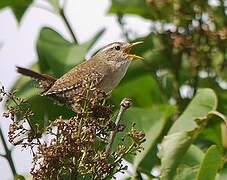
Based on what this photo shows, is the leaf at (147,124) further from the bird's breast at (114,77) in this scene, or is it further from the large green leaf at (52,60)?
the large green leaf at (52,60)

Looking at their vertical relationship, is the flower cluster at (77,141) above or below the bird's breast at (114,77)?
above

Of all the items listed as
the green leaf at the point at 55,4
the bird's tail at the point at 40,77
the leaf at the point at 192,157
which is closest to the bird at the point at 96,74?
the bird's tail at the point at 40,77

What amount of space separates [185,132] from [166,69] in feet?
3.75

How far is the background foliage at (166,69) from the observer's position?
3324mm

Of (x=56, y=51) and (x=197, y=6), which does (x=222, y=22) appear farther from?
(x=56, y=51)

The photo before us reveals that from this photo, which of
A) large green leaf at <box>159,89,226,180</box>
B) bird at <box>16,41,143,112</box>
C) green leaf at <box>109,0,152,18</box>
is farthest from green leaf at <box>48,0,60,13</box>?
large green leaf at <box>159,89,226,180</box>

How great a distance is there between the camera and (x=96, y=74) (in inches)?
133

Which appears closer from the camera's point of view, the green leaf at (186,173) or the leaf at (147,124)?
the green leaf at (186,173)

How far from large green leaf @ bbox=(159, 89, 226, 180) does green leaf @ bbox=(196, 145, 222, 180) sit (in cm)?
21

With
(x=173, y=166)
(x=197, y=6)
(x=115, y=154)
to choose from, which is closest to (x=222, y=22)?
(x=197, y=6)

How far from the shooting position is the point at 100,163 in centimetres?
213

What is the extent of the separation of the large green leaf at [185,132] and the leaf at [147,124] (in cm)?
10

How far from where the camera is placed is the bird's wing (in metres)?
3.12

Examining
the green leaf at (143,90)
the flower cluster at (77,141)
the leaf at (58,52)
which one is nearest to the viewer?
the flower cluster at (77,141)
